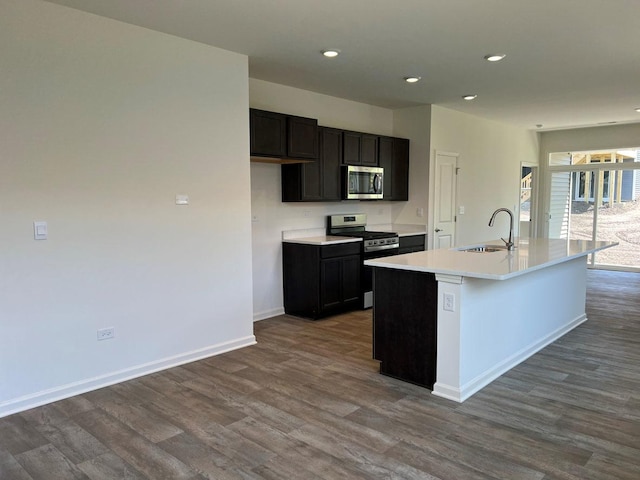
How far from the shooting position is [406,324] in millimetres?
3555

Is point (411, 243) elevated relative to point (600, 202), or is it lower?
lower

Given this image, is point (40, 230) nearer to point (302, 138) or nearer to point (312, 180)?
point (302, 138)

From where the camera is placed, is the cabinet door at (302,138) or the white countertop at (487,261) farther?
the cabinet door at (302,138)

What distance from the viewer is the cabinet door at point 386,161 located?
21.2 ft

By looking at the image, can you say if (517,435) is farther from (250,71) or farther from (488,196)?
(488,196)

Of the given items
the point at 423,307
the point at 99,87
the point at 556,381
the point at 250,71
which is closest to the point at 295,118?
the point at 250,71

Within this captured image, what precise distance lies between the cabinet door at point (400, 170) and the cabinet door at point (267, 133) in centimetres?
225

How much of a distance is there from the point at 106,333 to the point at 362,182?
376 cm

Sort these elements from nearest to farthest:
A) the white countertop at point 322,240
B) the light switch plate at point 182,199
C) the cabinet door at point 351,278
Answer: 1. the light switch plate at point 182,199
2. the white countertop at point 322,240
3. the cabinet door at point 351,278

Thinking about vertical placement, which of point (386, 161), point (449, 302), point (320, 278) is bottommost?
point (320, 278)

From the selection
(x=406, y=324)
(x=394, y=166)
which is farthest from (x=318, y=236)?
(x=406, y=324)

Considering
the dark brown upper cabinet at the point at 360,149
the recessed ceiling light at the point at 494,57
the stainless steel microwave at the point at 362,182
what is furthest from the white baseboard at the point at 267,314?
the recessed ceiling light at the point at 494,57

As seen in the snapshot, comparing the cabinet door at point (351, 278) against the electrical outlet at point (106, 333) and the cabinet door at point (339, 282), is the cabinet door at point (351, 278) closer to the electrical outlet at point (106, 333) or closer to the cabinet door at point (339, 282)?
the cabinet door at point (339, 282)

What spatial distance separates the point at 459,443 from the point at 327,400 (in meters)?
0.95
